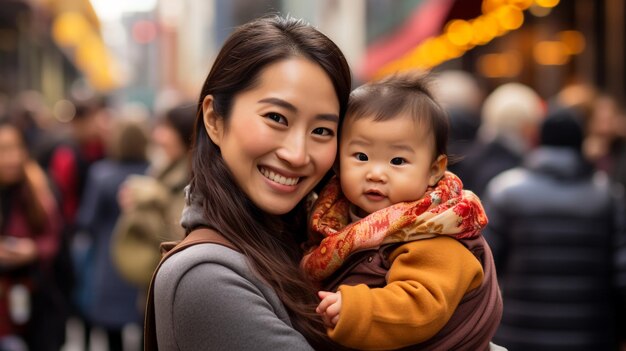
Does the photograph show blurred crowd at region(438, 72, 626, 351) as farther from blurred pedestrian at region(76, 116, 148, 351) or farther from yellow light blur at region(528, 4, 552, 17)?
yellow light blur at region(528, 4, 552, 17)

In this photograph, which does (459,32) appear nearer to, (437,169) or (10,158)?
(10,158)

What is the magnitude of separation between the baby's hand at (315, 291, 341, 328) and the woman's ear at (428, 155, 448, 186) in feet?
1.52

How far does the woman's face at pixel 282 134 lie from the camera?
7.55ft

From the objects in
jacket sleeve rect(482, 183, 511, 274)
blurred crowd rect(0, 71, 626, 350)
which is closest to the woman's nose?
blurred crowd rect(0, 71, 626, 350)

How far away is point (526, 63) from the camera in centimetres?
1761

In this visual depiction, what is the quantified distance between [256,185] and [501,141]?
4.25m

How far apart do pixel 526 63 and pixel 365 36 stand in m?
18.3

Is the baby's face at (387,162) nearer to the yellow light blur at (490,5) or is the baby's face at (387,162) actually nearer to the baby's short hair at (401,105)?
the baby's short hair at (401,105)

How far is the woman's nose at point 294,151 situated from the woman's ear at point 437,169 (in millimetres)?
347

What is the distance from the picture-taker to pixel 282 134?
2322 mm

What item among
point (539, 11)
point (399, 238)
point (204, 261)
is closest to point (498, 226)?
point (399, 238)

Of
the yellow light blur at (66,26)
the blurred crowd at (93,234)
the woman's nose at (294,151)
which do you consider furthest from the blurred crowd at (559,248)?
the yellow light blur at (66,26)

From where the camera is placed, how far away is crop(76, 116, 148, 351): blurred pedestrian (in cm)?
677

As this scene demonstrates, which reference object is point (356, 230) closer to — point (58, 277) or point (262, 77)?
point (262, 77)
